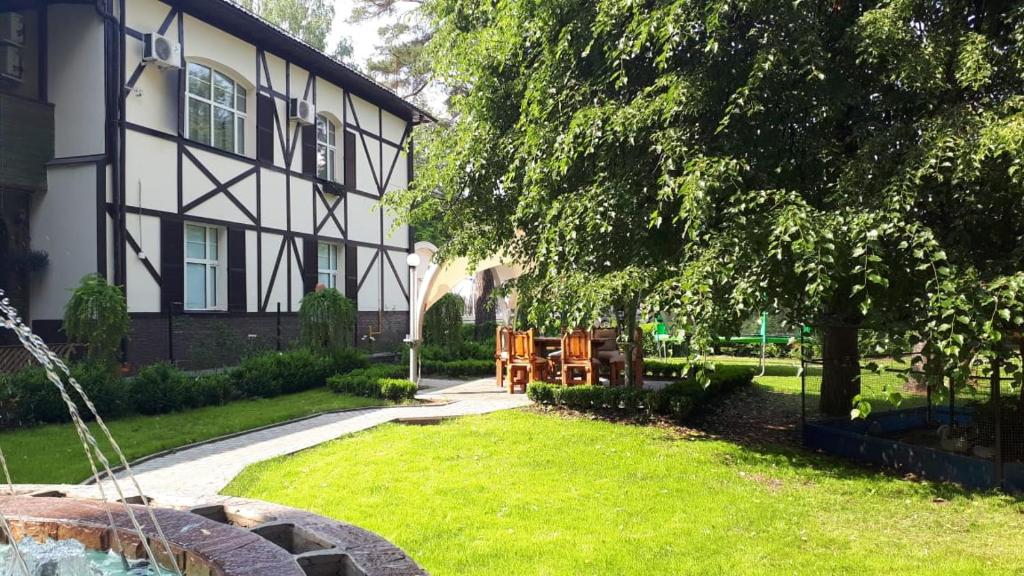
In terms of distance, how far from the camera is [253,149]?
15.7 meters

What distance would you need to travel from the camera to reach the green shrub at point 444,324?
57.6 feet

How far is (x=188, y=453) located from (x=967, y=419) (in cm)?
827

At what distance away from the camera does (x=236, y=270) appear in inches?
584

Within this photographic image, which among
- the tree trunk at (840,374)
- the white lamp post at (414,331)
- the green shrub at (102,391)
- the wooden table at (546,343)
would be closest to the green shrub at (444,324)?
the white lamp post at (414,331)

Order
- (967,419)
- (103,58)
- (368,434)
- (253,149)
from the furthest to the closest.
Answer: (253,149)
(103,58)
(368,434)
(967,419)

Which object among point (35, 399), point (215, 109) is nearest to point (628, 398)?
point (35, 399)

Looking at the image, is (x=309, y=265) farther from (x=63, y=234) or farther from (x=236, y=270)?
(x=63, y=234)

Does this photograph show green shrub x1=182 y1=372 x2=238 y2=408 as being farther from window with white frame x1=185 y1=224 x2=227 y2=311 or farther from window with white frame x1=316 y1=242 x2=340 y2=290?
window with white frame x1=316 y1=242 x2=340 y2=290

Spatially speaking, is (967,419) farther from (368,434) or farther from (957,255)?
(368,434)

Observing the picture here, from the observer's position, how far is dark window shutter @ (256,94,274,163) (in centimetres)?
1567

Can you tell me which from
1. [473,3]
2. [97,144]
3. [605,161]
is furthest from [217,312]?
[605,161]

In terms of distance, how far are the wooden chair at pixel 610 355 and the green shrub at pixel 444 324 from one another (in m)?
5.43

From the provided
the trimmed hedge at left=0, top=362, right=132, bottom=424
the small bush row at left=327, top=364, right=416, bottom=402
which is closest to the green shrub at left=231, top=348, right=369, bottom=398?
the small bush row at left=327, top=364, right=416, bottom=402

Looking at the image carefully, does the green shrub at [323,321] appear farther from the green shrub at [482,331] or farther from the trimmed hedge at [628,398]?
the green shrub at [482,331]
